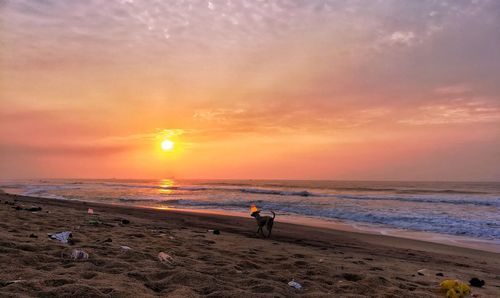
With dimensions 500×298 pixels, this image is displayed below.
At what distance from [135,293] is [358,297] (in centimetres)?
287

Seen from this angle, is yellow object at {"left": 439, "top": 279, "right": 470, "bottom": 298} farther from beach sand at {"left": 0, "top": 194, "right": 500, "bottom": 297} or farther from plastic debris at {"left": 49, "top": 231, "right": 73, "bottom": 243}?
plastic debris at {"left": 49, "top": 231, "right": 73, "bottom": 243}

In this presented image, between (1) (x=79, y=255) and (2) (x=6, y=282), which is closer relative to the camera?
(2) (x=6, y=282)

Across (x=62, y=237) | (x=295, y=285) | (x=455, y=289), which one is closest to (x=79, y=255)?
(x=62, y=237)

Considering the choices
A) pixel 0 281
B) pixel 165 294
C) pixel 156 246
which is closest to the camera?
pixel 0 281

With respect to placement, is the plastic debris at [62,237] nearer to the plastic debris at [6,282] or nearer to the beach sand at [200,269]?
the beach sand at [200,269]

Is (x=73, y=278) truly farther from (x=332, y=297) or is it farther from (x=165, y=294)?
(x=332, y=297)

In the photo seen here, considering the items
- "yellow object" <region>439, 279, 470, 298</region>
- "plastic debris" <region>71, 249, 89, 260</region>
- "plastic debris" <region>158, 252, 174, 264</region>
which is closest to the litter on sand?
"yellow object" <region>439, 279, 470, 298</region>

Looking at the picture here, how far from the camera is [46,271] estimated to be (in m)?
4.59

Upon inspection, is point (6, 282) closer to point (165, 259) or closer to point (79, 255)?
point (79, 255)

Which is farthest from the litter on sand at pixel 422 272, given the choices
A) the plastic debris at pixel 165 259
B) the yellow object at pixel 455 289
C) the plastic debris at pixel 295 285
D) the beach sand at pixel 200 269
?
the plastic debris at pixel 165 259

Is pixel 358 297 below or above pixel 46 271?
below

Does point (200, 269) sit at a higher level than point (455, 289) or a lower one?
higher

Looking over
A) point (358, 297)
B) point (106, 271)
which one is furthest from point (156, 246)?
point (358, 297)

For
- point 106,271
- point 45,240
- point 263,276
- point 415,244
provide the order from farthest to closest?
point 415,244, point 45,240, point 263,276, point 106,271
